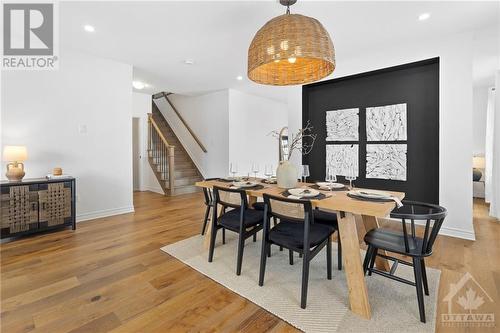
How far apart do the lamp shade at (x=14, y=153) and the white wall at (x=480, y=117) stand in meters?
8.55

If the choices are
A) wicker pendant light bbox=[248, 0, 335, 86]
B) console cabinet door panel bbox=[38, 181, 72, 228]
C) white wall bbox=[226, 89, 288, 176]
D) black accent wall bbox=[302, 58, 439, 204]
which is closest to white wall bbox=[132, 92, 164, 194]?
white wall bbox=[226, 89, 288, 176]

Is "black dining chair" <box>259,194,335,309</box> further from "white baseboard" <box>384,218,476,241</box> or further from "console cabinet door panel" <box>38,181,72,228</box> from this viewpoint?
"console cabinet door panel" <box>38,181,72,228</box>

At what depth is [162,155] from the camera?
6355mm

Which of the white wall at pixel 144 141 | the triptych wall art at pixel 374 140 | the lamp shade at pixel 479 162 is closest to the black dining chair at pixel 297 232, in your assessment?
the triptych wall art at pixel 374 140

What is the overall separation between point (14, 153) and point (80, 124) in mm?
961

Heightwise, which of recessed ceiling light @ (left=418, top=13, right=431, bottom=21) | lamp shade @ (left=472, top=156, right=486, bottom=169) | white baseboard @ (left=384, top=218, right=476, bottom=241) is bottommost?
white baseboard @ (left=384, top=218, right=476, bottom=241)

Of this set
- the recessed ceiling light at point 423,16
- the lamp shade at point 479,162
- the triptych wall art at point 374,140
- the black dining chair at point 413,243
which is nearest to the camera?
the black dining chair at point 413,243

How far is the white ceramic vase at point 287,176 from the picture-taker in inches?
95.0

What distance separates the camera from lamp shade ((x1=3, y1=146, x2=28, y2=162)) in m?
2.99

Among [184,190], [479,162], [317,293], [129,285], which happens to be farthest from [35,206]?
[479,162]

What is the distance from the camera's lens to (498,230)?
11.1ft

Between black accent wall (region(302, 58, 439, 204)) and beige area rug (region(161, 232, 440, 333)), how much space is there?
1.66 m

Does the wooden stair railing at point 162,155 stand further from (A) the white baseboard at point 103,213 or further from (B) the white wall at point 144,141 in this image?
(A) the white baseboard at point 103,213

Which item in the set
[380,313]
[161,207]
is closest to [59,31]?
[161,207]
